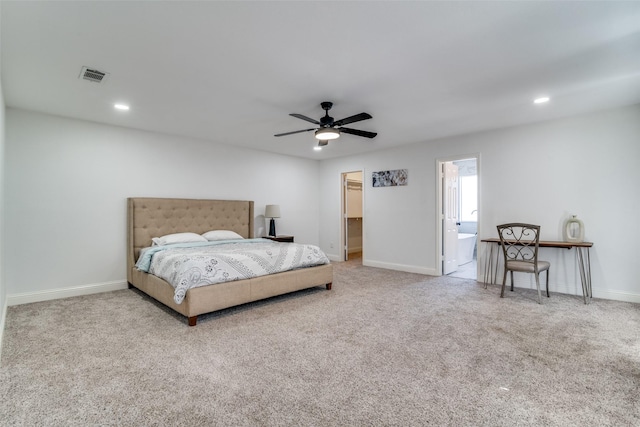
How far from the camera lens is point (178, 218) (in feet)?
16.6

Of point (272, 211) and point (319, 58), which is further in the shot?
point (272, 211)

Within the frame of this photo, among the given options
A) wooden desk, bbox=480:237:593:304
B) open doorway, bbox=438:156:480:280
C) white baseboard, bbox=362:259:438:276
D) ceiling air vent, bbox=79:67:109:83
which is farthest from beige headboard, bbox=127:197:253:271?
wooden desk, bbox=480:237:593:304

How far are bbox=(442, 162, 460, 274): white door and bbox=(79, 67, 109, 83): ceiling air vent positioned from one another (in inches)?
202

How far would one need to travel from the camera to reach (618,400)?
6.21ft

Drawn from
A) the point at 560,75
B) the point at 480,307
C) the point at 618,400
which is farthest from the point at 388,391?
the point at 560,75

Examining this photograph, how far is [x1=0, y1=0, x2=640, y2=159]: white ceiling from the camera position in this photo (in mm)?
2029

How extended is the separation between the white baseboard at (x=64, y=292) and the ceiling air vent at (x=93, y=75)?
288 centimetres

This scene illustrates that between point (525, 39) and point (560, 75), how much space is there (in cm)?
99

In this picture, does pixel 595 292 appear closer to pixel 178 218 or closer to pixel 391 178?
pixel 391 178

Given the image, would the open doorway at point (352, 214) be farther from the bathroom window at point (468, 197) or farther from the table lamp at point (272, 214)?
the bathroom window at point (468, 197)

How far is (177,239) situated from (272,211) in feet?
6.48

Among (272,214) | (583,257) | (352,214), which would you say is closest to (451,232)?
(583,257)

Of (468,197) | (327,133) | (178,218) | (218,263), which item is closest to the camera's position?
(218,263)

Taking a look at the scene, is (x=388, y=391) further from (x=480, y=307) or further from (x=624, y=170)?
(x=624, y=170)
